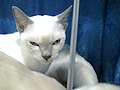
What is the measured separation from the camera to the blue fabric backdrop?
117 cm

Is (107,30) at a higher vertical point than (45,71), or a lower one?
higher

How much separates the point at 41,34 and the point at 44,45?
0.13ft

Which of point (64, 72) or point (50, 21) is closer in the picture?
point (50, 21)

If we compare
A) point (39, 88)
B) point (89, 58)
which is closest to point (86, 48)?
point (89, 58)

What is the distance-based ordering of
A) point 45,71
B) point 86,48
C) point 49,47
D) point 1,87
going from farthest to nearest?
1. point 86,48
2. point 45,71
3. point 49,47
4. point 1,87

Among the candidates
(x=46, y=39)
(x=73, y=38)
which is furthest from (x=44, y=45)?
(x=73, y=38)

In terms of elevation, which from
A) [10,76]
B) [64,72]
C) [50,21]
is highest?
[50,21]

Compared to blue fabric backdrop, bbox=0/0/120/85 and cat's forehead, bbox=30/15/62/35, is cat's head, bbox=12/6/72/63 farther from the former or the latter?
blue fabric backdrop, bbox=0/0/120/85

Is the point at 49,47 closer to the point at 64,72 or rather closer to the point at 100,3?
the point at 64,72

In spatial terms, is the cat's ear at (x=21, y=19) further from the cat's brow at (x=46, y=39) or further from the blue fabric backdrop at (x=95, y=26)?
the blue fabric backdrop at (x=95, y=26)

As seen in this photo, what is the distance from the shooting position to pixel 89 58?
1252 millimetres

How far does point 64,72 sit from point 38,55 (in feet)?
0.61

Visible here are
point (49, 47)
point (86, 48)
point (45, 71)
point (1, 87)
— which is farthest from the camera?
point (86, 48)

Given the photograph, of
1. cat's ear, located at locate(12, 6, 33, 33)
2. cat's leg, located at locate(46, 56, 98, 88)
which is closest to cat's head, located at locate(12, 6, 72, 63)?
cat's ear, located at locate(12, 6, 33, 33)
